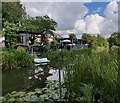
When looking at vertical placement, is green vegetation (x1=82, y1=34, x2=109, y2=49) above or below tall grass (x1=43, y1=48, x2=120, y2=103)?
above

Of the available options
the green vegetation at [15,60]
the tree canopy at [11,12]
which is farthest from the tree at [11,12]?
the green vegetation at [15,60]

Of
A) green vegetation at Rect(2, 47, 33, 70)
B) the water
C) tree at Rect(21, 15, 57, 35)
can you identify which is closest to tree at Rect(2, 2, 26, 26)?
tree at Rect(21, 15, 57, 35)

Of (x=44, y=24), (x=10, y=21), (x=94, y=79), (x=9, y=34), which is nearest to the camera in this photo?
(x=94, y=79)

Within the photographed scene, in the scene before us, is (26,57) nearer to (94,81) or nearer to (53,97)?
(53,97)

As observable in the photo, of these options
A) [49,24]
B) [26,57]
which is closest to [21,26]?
[49,24]

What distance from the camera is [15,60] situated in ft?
32.9

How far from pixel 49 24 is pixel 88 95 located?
62.0 ft

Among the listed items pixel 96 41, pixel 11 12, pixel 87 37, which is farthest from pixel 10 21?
pixel 87 37

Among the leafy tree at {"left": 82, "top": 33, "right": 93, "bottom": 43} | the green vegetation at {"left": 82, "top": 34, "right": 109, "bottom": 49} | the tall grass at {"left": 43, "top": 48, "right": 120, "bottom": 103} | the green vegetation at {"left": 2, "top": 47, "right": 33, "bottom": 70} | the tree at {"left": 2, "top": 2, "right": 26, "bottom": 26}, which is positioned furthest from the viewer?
the leafy tree at {"left": 82, "top": 33, "right": 93, "bottom": 43}

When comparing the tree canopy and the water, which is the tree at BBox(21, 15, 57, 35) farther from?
the water

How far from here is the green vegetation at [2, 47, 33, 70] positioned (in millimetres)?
9585

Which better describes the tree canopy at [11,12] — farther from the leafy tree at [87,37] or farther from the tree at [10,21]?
the leafy tree at [87,37]

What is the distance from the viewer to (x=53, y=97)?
3412 millimetres

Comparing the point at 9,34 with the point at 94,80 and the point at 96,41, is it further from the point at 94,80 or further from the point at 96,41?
the point at 94,80
